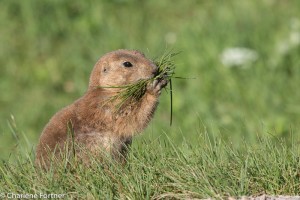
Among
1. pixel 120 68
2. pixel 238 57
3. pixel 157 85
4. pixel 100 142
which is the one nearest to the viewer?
pixel 100 142

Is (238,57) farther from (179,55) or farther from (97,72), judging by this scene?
(97,72)

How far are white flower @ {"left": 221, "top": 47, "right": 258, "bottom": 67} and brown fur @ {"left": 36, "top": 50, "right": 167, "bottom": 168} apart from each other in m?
4.11

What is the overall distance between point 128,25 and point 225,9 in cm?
149

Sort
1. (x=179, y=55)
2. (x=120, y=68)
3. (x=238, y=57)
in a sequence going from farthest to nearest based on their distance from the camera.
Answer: (x=179, y=55), (x=238, y=57), (x=120, y=68)

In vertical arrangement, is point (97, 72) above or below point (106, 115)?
above

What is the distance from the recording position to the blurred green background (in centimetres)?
1003

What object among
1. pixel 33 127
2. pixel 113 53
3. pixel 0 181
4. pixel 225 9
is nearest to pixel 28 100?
pixel 33 127

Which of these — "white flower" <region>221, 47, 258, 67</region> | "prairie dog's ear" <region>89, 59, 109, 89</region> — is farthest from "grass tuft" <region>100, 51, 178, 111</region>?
"white flower" <region>221, 47, 258, 67</region>

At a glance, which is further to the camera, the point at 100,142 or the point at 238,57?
the point at 238,57

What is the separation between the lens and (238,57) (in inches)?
405

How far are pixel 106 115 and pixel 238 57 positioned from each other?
4.55m

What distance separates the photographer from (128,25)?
11953 mm

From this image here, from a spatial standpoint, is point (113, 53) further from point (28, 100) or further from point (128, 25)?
point (128, 25)

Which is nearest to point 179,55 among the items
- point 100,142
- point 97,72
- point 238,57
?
point 238,57
